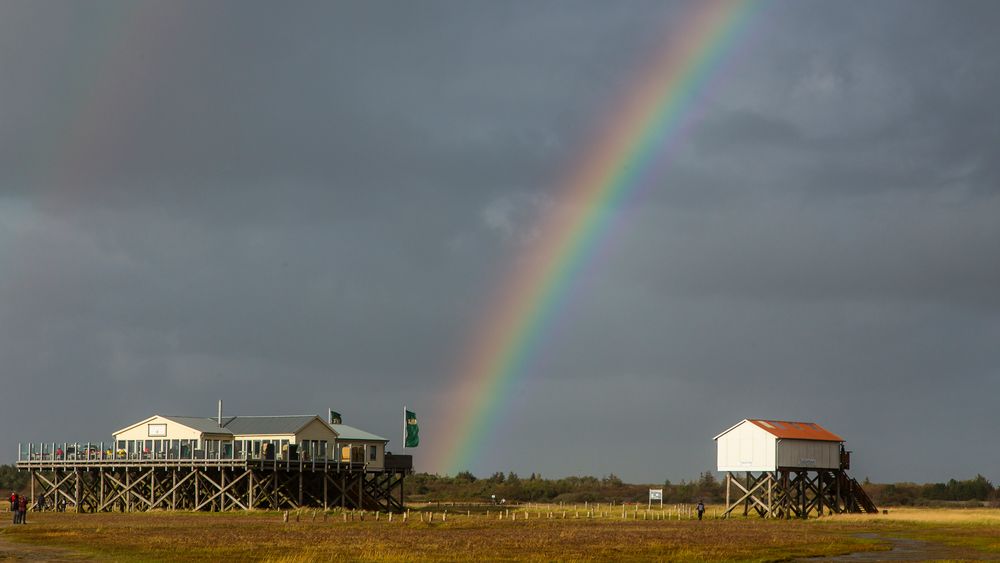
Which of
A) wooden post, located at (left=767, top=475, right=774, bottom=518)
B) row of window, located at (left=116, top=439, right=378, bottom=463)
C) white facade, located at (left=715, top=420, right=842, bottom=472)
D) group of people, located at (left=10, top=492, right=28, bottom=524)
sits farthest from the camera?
wooden post, located at (left=767, top=475, right=774, bottom=518)

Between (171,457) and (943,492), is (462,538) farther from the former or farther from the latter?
(943,492)

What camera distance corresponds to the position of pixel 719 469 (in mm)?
101438

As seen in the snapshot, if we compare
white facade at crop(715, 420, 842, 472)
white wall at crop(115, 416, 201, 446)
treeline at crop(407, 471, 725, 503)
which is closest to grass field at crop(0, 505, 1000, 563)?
white facade at crop(715, 420, 842, 472)

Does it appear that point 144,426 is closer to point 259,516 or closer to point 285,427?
point 285,427

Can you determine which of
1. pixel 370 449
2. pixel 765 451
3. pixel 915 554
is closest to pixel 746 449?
pixel 765 451

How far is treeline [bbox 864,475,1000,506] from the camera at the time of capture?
15938cm

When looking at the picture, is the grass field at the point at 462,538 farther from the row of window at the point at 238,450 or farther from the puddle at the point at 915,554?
the row of window at the point at 238,450

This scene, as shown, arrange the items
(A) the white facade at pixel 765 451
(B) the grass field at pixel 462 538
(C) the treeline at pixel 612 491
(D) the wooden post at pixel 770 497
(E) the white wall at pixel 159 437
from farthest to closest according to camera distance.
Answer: (C) the treeline at pixel 612 491 → (E) the white wall at pixel 159 437 → (D) the wooden post at pixel 770 497 → (A) the white facade at pixel 765 451 → (B) the grass field at pixel 462 538

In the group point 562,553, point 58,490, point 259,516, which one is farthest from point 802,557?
point 58,490

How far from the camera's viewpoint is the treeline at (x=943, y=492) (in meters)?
159

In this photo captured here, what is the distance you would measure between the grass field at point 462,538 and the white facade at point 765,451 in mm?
10265

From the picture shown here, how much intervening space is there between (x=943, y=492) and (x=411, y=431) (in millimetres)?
87449

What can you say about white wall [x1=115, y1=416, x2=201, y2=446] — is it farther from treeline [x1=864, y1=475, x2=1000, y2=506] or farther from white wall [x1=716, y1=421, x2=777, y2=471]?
treeline [x1=864, y1=475, x2=1000, y2=506]

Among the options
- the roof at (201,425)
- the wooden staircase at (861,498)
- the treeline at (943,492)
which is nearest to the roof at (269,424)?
the roof at (201,425)
